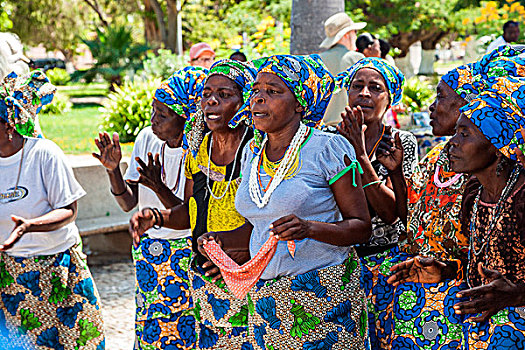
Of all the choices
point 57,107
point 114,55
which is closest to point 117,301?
point 57,107

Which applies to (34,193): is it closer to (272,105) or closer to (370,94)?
(272,105)

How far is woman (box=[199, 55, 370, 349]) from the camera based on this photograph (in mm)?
3334

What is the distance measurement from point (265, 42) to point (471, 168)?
8796 millimetres

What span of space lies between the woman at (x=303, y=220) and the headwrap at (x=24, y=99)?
6.06ft

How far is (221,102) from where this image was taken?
4.05 m

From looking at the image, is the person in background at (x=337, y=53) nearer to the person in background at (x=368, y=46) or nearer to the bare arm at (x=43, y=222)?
the person in background at (x=368, y=46)

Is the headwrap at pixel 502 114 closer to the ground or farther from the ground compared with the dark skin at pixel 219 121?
farther from the ground

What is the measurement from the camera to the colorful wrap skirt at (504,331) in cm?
295

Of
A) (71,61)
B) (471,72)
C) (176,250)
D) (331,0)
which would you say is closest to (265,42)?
(331,0)

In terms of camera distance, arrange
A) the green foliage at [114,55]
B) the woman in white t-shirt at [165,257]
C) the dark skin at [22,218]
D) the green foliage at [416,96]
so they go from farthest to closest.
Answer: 1. the green foliage at [114,55]
2. the green foliage at [416,96]
3. the woman in white t-shirt at [165,257]
4. the dark skin at [22,218]

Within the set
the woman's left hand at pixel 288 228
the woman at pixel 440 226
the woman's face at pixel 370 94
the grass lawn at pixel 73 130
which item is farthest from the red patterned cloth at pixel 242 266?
the grass lawn at pixel 73 130

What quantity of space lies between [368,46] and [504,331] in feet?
20.5

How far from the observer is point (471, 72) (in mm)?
3680

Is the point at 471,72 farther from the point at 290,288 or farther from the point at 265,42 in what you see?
the point at 265,42
